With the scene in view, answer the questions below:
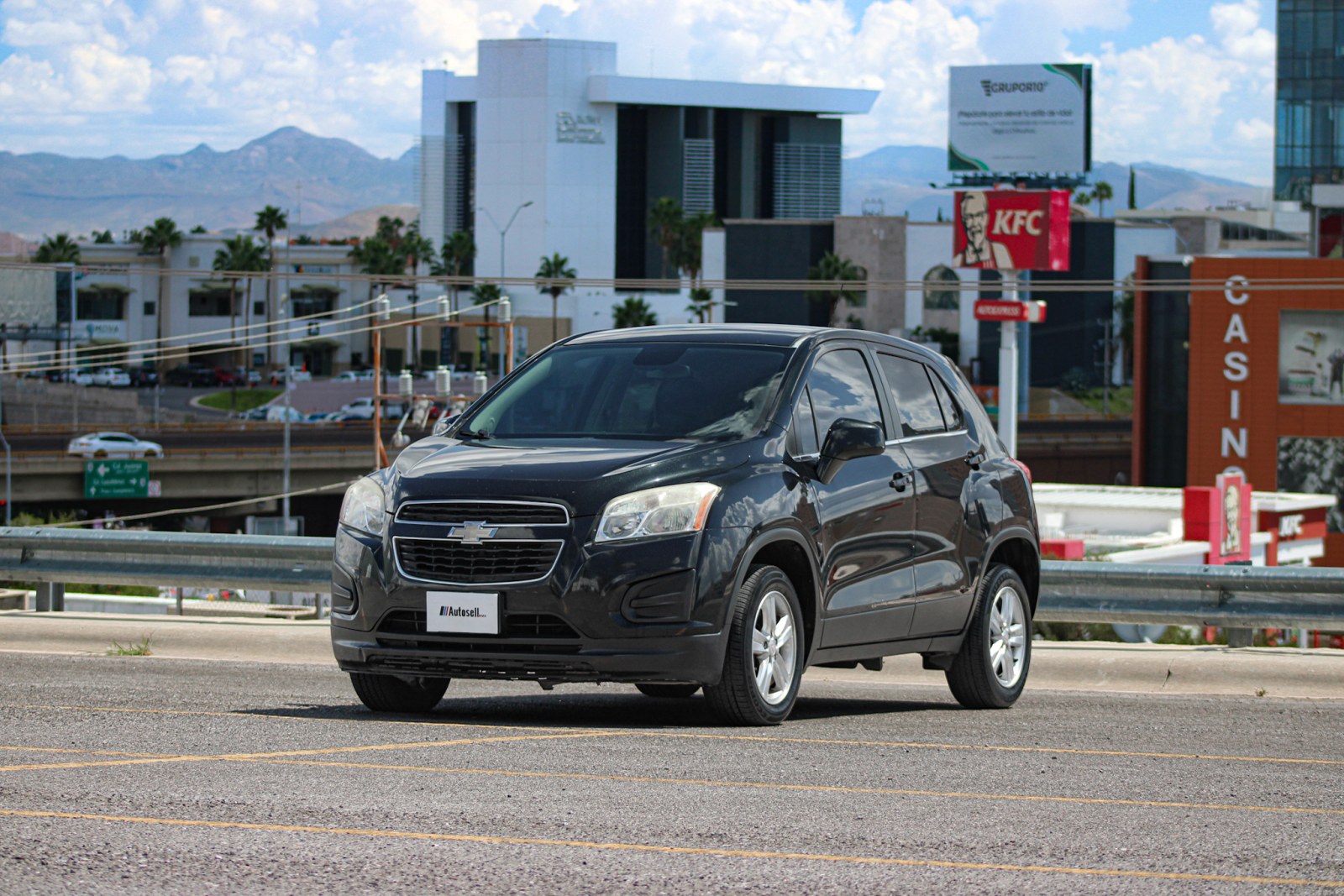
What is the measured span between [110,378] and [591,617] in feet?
→ 367

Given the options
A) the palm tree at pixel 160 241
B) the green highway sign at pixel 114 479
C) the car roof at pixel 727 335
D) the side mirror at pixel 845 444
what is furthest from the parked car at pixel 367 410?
the side mirror at pixel 845 444

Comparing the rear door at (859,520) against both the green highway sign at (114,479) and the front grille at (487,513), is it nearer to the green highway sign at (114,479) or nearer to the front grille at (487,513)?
the front grille at (487,513)

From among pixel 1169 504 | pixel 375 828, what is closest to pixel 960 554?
pixel 375 828

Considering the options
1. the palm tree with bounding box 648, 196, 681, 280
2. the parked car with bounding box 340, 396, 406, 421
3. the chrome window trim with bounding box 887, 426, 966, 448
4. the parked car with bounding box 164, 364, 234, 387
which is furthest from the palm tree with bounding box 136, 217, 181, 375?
the chrome window trim with bounding box 887, 426, 966, 448

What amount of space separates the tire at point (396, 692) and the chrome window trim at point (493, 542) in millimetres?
786

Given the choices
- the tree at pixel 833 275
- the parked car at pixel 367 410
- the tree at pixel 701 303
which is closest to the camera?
the parked car at pixel 367 410

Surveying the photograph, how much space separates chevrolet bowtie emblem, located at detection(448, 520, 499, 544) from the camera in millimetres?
7613

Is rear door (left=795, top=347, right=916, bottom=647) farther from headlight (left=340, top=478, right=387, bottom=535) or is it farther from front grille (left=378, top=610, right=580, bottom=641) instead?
headlight (left=340, top=478, right=387, bottom=535)

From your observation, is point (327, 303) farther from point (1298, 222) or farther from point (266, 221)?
point (1298, 222)

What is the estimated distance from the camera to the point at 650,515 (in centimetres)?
754

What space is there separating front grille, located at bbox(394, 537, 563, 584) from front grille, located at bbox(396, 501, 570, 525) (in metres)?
0.09

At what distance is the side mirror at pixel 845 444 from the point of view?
8.27 m

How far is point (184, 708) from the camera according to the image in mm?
8516

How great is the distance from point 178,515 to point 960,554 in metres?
72.1
